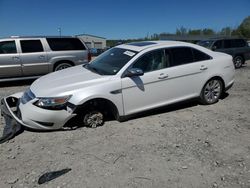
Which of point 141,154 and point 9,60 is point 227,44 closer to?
point 9,60

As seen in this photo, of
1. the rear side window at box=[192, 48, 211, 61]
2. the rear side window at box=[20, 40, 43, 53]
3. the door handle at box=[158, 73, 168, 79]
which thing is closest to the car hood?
the door handle at box=[158, 73, 168, 79]

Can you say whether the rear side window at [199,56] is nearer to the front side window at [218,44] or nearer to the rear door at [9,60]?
the rear door at [9,60]

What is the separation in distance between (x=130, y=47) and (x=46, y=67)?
4.70 metres

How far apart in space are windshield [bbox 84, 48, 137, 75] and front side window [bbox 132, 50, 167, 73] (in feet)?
0.70

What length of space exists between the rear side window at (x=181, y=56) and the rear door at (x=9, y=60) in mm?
5801

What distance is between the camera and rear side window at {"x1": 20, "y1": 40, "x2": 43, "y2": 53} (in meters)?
9.12

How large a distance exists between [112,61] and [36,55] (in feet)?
15.5

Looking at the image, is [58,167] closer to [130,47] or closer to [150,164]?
[150,164]

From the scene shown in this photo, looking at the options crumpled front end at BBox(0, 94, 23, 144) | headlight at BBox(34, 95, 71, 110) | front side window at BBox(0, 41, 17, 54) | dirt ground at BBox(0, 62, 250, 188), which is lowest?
dirt ground at BBox(0, 62, 250, 188)

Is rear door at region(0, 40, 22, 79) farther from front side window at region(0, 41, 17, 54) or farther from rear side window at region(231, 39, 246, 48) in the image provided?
rear side window at region(231, 39, 246, 48)

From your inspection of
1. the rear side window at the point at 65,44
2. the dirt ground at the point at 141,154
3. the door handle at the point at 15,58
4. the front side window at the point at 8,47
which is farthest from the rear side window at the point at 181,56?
the front side window at the point at 8,47

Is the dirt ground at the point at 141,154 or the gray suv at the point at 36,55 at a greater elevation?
the gray suv at the point at 36,55

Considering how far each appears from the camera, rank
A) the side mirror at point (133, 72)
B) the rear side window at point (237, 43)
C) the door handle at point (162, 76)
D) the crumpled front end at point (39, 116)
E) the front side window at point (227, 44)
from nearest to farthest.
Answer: the crumpled front end at point (39, 116) → the side mirror at point (133, 72) → the door handle at point (162, 76) → the front side window at point (227, 44) → the rear side window at point (237, 43)

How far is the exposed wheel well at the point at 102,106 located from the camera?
4.69m
